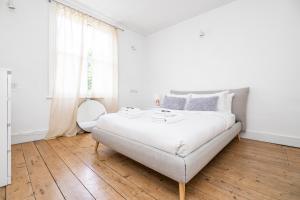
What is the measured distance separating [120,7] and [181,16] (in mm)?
1441

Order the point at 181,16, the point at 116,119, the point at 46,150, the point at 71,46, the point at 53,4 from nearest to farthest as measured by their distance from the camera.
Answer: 1. the point at 116,119
2. the point at 46,150
3. the point at 53,4
4. the point at 71,46
5. the point at 181,16

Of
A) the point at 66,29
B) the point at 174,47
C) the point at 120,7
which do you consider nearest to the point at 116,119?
the point at 66,29

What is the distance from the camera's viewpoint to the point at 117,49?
143 inches

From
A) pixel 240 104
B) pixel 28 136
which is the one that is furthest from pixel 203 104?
pixel 28 136

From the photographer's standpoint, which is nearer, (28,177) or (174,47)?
(28,177)

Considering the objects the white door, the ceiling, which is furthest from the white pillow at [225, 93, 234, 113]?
the white door

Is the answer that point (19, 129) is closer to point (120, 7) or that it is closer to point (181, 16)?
point (120, 7)

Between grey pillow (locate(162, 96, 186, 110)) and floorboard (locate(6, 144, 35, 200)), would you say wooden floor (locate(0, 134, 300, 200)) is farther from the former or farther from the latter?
grey pillow (locate(162, 96, 186, 110))

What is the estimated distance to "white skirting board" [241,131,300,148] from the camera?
7.24ft

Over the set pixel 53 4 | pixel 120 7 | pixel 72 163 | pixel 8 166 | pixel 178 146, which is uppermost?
pixel 120 7

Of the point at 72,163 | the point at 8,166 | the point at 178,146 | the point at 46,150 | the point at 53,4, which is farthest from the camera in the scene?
the point at 53,4

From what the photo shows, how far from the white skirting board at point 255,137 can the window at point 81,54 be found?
0.79m

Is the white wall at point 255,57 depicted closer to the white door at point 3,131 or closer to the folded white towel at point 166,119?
the folded white towel at point 166,119

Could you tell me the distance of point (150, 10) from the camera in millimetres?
3082
